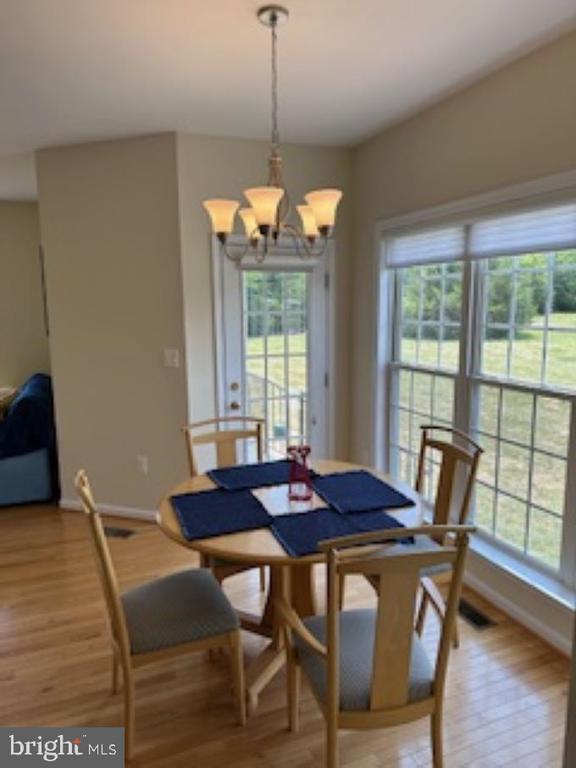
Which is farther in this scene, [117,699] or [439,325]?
[439,325]

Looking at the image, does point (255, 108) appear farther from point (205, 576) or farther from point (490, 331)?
point (205, 576)

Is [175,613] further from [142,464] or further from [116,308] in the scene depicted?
[116,308]

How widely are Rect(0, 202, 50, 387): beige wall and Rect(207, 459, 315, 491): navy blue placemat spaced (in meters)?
3.92

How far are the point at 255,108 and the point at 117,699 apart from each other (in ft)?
9.67

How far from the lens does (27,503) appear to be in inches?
163

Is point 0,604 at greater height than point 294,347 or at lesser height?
lesser

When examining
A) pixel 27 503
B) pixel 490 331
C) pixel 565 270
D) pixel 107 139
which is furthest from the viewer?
pixel 27 503

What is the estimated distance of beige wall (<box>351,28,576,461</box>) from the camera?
2230 mm

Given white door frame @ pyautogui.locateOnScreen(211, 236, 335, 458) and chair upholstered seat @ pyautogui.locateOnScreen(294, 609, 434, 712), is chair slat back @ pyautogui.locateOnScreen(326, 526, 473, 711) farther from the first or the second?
white door frame @ pyautogui.locateOnScreen(211, 236, 335, 458)

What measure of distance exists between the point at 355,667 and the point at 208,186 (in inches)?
115

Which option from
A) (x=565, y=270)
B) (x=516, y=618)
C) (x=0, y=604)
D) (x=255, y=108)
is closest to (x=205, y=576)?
(x=0, y=604)

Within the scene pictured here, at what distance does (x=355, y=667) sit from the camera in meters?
1.56

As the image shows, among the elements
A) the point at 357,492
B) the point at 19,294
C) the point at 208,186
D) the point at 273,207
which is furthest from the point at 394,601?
the point at 19,294

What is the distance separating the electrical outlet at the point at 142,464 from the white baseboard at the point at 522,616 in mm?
2225
